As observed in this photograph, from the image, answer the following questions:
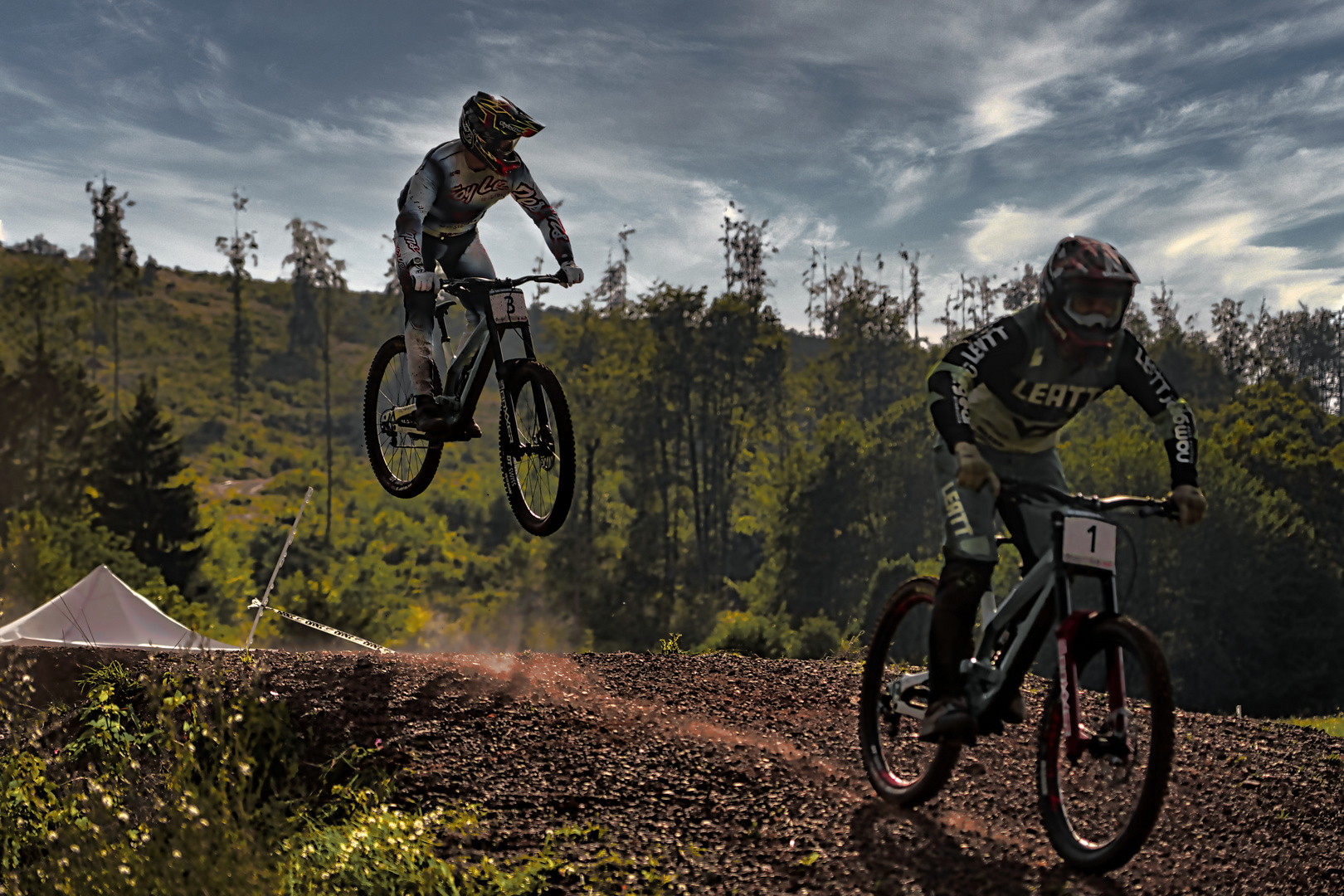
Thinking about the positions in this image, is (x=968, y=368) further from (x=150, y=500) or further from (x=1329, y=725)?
(x=150, y=500)

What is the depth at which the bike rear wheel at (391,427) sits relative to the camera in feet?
25.7

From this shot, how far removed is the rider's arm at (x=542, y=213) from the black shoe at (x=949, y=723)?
3.76m

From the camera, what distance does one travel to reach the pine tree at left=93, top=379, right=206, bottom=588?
36094 mm

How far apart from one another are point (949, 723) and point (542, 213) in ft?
14.2

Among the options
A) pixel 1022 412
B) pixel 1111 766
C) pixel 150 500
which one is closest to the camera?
pixel 1111 766

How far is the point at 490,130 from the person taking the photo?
6.41 metres

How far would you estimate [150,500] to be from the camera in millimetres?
36719

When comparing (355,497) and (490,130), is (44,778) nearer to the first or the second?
(490,130)

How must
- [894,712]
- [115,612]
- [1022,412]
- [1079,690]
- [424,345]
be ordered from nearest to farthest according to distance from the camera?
[1079,690] → [1022,412] → [894,712] → [424,345] → [115,612]

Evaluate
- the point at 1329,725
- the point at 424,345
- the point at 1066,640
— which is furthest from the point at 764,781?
the point at 1329,725

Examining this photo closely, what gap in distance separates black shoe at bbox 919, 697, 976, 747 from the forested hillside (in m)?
25.7

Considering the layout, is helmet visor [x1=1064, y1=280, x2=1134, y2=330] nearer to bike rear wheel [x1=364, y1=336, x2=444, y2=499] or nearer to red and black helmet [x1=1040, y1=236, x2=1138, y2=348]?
red and black helmet [x1=1040, y1=236, x2=1138, y2=348]

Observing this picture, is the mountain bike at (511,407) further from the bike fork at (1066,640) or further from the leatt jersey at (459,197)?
the bike fork at (1066,640)

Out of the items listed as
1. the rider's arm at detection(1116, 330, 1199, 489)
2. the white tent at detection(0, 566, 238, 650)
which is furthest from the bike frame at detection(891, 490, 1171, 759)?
the white tent at detection(0, 566, 238, 650)
